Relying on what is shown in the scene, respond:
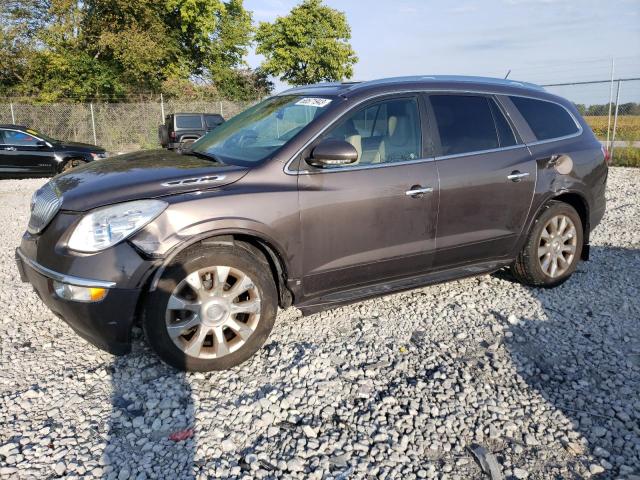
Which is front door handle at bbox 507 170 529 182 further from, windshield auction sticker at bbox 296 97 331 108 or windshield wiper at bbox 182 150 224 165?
windshield wiper at bbox 182 150 224 165

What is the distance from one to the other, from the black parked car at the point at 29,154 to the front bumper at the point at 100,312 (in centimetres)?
1200

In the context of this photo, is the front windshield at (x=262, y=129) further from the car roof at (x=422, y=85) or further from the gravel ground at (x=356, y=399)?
the gravel ground at (x=356, y=399)

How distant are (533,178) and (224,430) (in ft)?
10.9

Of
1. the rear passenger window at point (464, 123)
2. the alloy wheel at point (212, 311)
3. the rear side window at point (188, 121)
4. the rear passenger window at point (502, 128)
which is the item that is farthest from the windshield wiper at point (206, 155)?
the rear side window at point (188, 121)

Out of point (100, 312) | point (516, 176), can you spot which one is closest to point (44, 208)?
point (100, 312)

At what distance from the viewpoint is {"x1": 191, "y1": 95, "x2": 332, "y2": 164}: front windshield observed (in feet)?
12.3

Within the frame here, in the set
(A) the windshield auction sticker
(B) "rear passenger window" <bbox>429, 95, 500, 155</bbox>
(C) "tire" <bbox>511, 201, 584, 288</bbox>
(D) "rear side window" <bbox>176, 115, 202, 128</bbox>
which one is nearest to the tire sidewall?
(C) "tire" <bbox>511, 201, 584, 288</bbox>

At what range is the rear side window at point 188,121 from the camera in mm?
18828

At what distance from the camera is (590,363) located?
11.6 feet

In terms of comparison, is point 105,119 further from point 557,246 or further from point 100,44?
point 557,246

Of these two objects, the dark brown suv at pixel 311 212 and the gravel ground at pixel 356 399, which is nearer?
the gravel ground at pixel 356 399

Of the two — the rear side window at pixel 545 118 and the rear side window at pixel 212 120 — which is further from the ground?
the rear side window at pixel 212 120

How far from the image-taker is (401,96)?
4047 mm

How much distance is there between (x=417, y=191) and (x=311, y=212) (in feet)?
2.94
